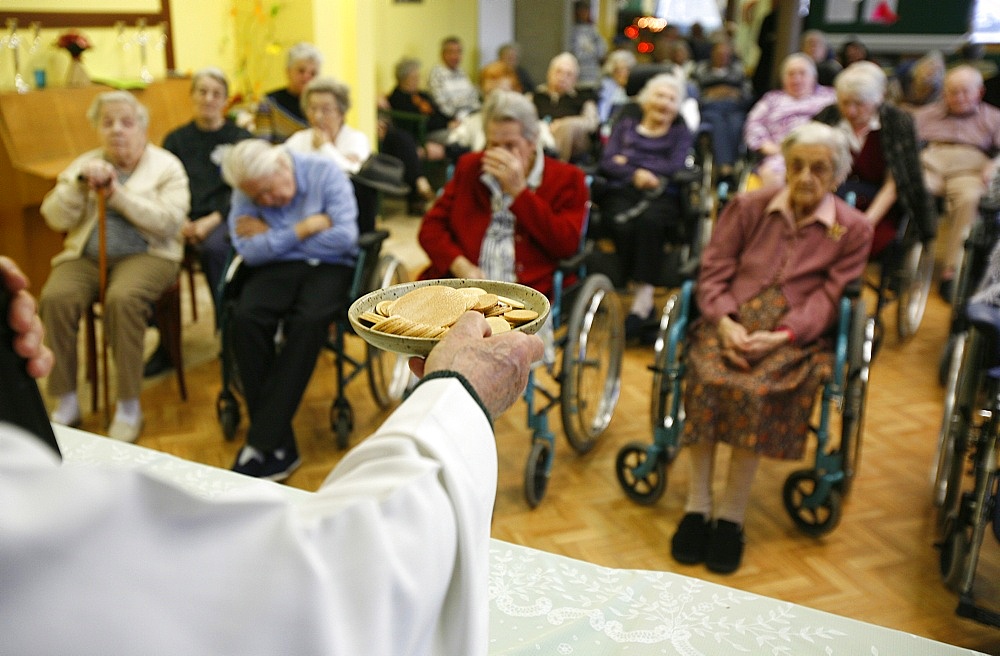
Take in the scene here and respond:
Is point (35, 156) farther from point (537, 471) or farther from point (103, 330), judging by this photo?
point (537, 471)

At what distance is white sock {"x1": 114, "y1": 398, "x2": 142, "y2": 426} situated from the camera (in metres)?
3.37

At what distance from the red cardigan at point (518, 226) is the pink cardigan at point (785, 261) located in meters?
0.48

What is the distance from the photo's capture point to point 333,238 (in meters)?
3.24

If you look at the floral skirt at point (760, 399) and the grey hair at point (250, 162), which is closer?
the floral skirt at point (760, 399)

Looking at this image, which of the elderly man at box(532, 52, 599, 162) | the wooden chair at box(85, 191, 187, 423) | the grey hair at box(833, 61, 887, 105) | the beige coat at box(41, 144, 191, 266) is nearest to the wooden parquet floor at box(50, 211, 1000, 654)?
the wooden chair at box(85, 191, 187, 423)

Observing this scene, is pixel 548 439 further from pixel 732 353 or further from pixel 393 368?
pixel 393 368

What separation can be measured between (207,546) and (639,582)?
39.9 inches

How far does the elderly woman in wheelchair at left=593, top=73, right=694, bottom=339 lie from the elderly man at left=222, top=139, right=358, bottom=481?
5.21ft

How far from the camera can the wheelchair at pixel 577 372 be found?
293cm

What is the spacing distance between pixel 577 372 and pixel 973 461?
1199 mm

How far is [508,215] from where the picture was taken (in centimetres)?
307

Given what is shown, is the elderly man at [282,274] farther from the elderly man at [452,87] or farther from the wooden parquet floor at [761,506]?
the elderly man at [452,87]

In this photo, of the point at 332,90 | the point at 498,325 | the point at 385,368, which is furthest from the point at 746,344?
the point at 332,90

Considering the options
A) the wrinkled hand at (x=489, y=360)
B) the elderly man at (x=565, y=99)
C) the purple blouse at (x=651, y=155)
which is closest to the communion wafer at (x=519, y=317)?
the wrinkled hand at (x=489, y=360)
